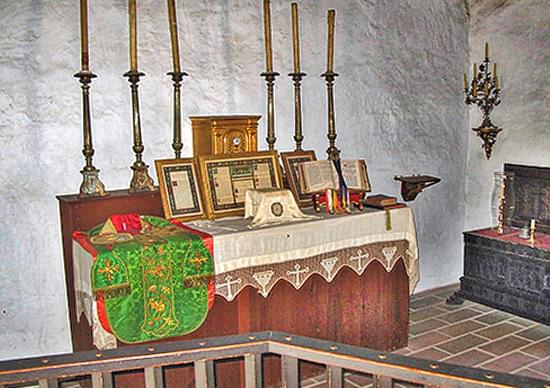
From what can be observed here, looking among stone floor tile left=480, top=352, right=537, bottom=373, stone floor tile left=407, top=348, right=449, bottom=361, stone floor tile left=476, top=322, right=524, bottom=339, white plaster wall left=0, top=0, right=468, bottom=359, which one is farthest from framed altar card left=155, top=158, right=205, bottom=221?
stone floor tile left=476, top=322, right=524, bottom=339

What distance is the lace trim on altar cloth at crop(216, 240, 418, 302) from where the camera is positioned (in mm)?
3148

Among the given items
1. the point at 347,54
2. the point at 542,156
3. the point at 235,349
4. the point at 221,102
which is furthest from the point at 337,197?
the point at 235,349

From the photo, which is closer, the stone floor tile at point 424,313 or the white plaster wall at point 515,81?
the stone floor tile at point 424,313

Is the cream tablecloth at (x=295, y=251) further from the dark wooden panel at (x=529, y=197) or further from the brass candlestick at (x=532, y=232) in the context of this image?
the dark wooden panel at (x=529, y=197)

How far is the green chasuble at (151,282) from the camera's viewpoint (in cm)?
277

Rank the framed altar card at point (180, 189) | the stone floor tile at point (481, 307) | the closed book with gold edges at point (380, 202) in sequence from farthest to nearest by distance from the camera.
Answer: the stone floor tile at point (481, 307) < the closed book with gold edges at point (380, 202) < the framed altar card at point (180, 189)

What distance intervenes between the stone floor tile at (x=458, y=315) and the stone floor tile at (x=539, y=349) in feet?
2.02

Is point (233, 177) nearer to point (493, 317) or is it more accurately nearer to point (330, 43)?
point (330, 43)

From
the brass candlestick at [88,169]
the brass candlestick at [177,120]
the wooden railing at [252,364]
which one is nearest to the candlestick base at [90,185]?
the brass candlestick at [88,169]

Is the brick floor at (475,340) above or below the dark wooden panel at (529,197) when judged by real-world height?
below

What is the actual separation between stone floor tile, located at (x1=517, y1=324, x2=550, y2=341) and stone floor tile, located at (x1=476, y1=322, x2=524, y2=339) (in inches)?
2.6

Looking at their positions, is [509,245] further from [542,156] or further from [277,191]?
[277,191]

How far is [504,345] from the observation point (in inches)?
157

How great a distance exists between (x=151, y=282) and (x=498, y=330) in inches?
106
